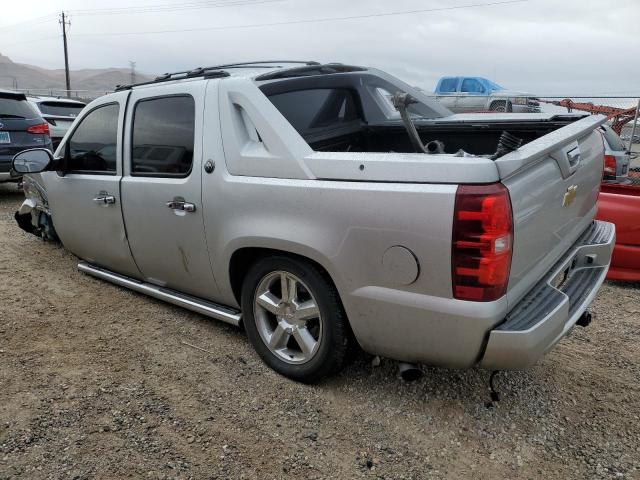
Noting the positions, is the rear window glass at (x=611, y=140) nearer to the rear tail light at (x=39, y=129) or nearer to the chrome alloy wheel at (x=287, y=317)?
the chrome alloy wheel at (x=287, y=317)

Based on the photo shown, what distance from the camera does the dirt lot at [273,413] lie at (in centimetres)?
225

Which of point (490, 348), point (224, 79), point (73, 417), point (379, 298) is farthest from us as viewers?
point (224, 79)

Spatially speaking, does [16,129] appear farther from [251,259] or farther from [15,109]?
[251,259]

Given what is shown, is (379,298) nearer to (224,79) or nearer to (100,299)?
(224,79)

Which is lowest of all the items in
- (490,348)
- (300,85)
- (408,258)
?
(490,348)

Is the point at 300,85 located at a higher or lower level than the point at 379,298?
higher

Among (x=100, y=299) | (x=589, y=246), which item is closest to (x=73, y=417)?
(x=100, y=299)

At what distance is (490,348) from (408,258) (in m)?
0.51

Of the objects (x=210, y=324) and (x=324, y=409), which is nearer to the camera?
(x=324, y=409)

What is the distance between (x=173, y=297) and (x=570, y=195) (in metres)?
2.53

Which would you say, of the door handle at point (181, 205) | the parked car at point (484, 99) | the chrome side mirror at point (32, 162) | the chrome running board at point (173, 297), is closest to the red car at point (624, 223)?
the chrome running board at point (173, 297)

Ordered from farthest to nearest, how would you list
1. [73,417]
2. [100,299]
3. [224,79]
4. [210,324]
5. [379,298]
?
1. [100,299]
2. [210,324]
3. [224,79]
4. [73,417]
5. [379,298]

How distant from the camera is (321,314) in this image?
2.59m

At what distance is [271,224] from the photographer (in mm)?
2609
